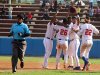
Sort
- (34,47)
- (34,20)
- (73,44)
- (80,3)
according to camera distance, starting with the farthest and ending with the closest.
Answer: (80,3) < (34,20) < (34,47) < (73,44)

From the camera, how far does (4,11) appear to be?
37344 mm

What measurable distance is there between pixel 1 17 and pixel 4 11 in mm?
583

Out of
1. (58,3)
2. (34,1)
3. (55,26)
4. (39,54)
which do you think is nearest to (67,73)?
(55,26)

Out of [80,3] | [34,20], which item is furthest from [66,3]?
[34,20]

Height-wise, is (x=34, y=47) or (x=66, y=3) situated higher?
(x=66, y=3)

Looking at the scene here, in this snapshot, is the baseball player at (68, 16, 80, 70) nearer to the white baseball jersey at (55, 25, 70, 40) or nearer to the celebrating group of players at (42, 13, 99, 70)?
the celebrating group of players at (42, 13, 99, 70)

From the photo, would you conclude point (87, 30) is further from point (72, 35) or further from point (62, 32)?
point (62, 32)

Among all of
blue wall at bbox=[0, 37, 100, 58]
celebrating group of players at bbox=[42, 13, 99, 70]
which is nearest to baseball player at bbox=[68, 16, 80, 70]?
celebrating group of players at bbox=[42, 13, 99, 70]

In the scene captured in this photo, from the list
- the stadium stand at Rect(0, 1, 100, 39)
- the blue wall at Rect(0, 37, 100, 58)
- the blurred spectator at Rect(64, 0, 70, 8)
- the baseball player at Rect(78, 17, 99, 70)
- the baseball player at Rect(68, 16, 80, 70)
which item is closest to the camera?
the baseball player at Rect(78, 17, 99, 70)

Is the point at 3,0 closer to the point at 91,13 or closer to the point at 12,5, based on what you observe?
the point at 12,5

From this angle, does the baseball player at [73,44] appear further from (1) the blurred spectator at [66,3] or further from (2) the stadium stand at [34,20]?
(1) the blurred spectator at [66,3]

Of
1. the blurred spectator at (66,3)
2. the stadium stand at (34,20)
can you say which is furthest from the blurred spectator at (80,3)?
the blurred spectator at (66,3)

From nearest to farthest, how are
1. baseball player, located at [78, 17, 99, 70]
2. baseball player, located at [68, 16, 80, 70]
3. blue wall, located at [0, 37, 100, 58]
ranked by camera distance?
baseball player, located at [78, 17, 99, 70] < baseball player, located at [68, 16, 80, 70] < blue wall, located at [0, 37, 100, 58]

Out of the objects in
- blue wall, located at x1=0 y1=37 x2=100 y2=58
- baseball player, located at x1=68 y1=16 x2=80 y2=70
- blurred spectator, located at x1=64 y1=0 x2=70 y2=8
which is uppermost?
baseball player, located at x1=68 y1=16 x2=80 y2=70
